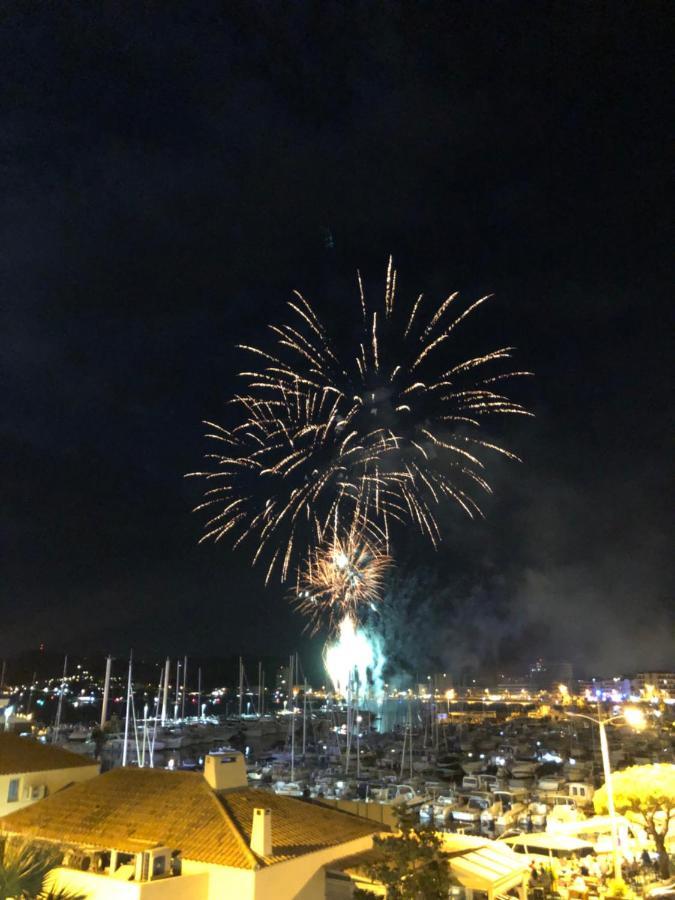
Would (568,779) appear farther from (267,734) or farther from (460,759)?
(267,734)

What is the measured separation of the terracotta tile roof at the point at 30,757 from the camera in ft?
61.6

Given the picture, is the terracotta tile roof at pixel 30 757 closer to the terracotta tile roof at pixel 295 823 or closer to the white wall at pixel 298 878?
the terracotta tile roof at pixel 295 823

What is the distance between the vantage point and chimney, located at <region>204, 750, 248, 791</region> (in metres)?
15.3

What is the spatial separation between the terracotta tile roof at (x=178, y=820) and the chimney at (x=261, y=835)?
171 millimetres

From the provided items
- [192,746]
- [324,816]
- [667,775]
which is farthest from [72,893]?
[192,746]

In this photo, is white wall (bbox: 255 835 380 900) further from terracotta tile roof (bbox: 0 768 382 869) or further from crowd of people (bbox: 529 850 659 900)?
crowd of people (bbox: 529 850 659 900)

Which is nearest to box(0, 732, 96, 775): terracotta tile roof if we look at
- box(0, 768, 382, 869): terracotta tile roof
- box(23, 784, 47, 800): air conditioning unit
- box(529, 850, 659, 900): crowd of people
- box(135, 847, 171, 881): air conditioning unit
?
box(23, 784, 47, 800): air conditioning unit

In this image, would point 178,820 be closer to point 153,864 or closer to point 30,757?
point 153,864

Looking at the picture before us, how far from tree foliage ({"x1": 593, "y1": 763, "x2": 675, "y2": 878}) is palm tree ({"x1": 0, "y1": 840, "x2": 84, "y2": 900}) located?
14665 millimetres

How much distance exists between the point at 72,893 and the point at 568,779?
125 feet

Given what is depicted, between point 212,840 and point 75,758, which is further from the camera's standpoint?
point 75,758

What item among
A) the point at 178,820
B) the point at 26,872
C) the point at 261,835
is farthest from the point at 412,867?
the point at 26,872

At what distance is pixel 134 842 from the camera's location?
12953 millimetres

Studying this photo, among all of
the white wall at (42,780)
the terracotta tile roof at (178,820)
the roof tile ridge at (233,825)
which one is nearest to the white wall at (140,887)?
the terracotta tile roof at (178,820)
